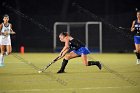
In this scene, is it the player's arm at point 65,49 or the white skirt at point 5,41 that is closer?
the player's arm at point 65,49

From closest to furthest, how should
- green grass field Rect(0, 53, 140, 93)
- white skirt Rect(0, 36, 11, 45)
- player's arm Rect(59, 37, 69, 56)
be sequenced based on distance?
green grass field Rect(0, 53, 140, 93) < player's arm Rect(59, 37, 69, 56) < white skirt Rect(0, 36, 11, 45)

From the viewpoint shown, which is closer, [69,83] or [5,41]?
[69,83]

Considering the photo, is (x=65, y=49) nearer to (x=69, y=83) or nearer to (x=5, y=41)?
(x=69, y=83)

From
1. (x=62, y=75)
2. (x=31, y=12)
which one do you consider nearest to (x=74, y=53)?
(x=62, y=75)

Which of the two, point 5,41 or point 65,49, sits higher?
point 5,41

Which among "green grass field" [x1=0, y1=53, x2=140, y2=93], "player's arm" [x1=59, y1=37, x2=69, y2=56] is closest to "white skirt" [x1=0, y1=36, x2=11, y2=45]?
"green grass field" [x1=0, y1=53, x2=140, y2=93]

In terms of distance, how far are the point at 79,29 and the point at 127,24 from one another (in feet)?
10.7

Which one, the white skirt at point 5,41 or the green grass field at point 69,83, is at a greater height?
the white skirt at point 5,41

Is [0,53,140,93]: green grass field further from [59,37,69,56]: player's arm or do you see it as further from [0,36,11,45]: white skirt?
[0,36,11,45]: white skirt

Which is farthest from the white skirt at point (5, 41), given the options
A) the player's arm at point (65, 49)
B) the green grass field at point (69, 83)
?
the player's arm at point (65, 49)

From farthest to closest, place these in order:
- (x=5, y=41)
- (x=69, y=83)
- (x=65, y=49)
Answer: (x=5, y=41)
(x=65, y=49)
(x=69, y=83)

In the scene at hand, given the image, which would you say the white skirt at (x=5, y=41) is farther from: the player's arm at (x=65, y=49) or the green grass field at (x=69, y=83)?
the player's arm at (x=65, y=49)

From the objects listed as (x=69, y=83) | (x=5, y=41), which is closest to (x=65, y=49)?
(x=69, y=83)

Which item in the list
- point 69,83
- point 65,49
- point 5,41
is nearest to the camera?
point 69,83
